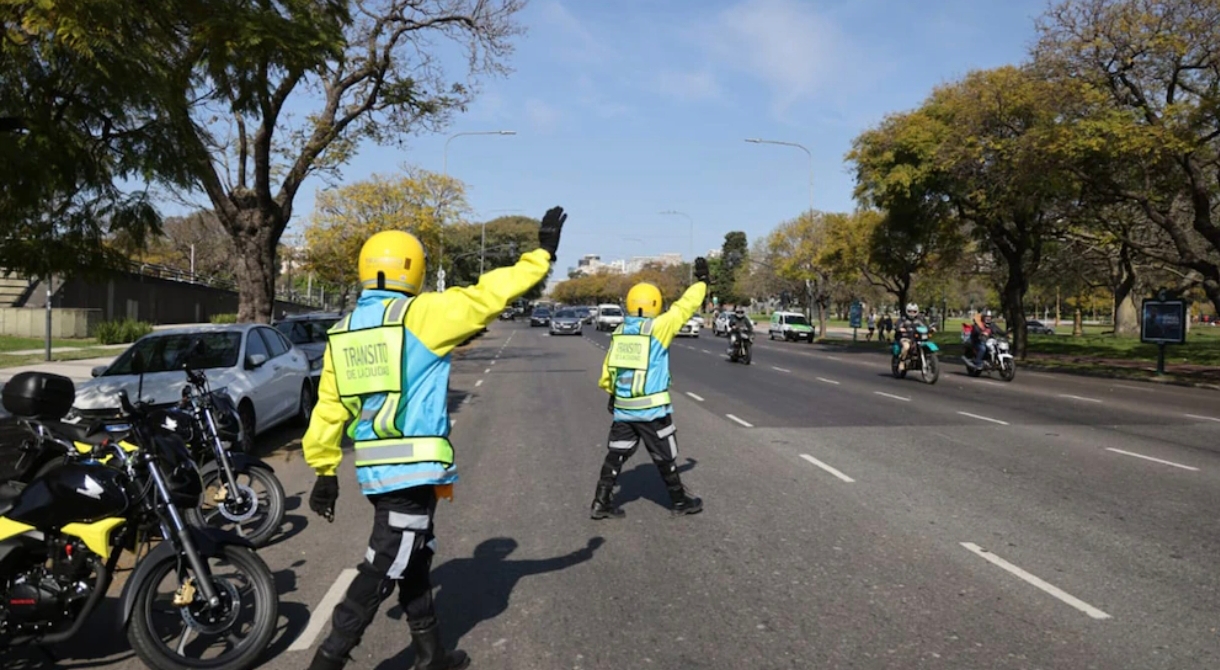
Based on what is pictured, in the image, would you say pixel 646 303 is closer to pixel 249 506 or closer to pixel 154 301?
pixel 249 506

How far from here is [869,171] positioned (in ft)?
110

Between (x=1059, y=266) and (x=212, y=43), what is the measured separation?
1785 inches

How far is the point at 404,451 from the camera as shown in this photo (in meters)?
3.99

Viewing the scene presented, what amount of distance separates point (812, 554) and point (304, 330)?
1298 cm

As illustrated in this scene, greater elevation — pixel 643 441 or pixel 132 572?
pixel 643 441

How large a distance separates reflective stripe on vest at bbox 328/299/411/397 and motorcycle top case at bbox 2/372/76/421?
1.95m

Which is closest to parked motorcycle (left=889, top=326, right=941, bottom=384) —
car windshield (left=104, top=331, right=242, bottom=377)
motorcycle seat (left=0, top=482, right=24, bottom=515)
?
car windshield (left=104, top=331, right=242, bottom=377)

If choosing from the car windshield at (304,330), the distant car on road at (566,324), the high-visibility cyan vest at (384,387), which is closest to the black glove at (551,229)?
the high-visibility cyan vest at (384,387)

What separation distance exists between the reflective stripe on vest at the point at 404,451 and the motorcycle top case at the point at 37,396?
6.89 feet

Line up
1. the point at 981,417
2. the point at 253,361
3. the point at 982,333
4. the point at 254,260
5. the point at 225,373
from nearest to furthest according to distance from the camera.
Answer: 1. the point at 225,373
2. the point at 253,361
3. the point at 981,417
4. the point at 254,260
5. the point at 982,333

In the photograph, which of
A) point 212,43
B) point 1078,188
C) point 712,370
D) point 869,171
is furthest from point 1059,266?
point 212,43

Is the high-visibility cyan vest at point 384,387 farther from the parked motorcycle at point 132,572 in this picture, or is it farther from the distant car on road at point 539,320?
the distant car on road at point 539,320

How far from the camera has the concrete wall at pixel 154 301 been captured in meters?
38.5

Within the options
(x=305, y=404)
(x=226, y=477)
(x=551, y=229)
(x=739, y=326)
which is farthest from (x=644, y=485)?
(x=739, y=326)
